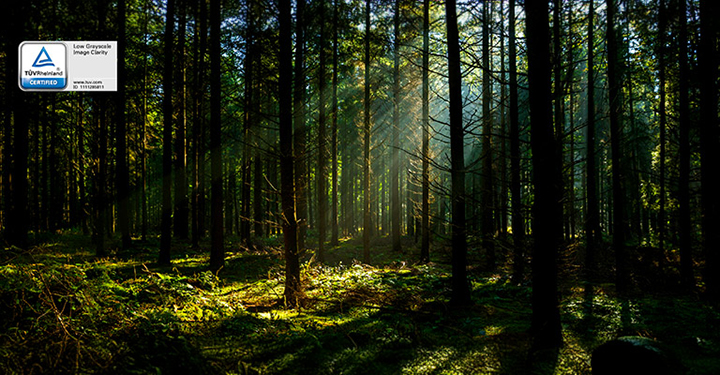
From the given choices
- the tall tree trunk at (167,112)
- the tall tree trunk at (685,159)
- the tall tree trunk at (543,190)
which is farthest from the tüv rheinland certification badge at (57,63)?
the tall tree trunk at (685,159)

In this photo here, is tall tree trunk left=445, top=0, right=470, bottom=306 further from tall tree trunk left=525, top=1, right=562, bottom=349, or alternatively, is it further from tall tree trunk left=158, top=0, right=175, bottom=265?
tall tree trunk left=158, top=0, right=175, bottom=265

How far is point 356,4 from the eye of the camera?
1554 cm

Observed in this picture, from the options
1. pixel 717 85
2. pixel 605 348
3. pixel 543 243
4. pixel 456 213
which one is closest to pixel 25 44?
pixel 456 213

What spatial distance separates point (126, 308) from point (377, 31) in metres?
15.5

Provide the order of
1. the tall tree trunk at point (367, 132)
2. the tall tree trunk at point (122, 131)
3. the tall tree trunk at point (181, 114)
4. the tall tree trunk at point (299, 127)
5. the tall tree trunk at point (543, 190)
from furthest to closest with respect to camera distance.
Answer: the tall tree trunk at point (181, 114), the tall tree trunk at point (367, 132), the tall tree trunk at point (122, 131), the tall tree trunk at point (299, 127), the tall tree trunk at point (543, 190)

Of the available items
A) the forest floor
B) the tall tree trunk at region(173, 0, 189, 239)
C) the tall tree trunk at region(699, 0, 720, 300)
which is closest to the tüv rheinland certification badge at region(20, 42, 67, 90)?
the tall tree trunk at region(173, 0, 189, 239)

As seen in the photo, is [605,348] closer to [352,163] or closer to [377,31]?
[377,31]

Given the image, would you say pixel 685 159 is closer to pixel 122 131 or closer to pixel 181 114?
pixel 181 114

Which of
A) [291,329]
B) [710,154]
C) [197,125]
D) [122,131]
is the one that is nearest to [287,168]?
[291,329]

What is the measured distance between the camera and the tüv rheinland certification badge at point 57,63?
886 cm

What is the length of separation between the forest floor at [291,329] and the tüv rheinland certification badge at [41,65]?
5914 mm

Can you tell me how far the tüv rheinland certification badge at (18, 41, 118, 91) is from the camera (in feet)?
29.1

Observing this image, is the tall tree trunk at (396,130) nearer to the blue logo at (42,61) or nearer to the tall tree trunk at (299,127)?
the tall tree trunk at (299,127)

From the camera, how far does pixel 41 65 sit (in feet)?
29.2
